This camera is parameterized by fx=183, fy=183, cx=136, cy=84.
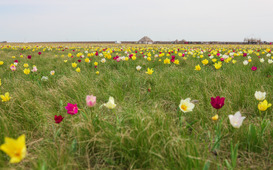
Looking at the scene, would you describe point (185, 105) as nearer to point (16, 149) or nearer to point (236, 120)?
point (236, 120)

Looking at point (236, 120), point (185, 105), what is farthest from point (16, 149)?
point (236, 120)

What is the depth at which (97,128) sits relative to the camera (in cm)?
169

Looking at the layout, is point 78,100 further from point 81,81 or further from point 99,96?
point 81,81

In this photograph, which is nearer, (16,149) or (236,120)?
(16,149)

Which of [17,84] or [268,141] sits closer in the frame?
[268,141]

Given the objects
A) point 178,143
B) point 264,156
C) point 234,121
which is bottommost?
point 264,156

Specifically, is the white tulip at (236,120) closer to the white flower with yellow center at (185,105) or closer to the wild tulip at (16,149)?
the white flower with yellow center at (185,105)

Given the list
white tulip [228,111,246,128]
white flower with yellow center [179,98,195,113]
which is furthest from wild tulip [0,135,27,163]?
white tulip [228,111,246,128]

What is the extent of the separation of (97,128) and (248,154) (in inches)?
50.6

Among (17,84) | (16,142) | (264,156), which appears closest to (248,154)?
(264,156)

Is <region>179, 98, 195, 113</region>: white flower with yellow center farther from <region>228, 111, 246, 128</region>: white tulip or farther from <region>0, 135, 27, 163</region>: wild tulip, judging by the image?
<region>0, 135, 27, 163</region>: wild tulip

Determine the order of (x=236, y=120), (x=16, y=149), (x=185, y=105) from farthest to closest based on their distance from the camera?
(x=185, y=105) < (x=236, y=120) < (x=16, y=149)

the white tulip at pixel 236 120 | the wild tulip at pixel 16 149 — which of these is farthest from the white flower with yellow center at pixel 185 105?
the wild tulip at pixel 16 149

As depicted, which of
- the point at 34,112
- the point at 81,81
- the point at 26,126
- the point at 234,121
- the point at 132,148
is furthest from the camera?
the point at 81,81
